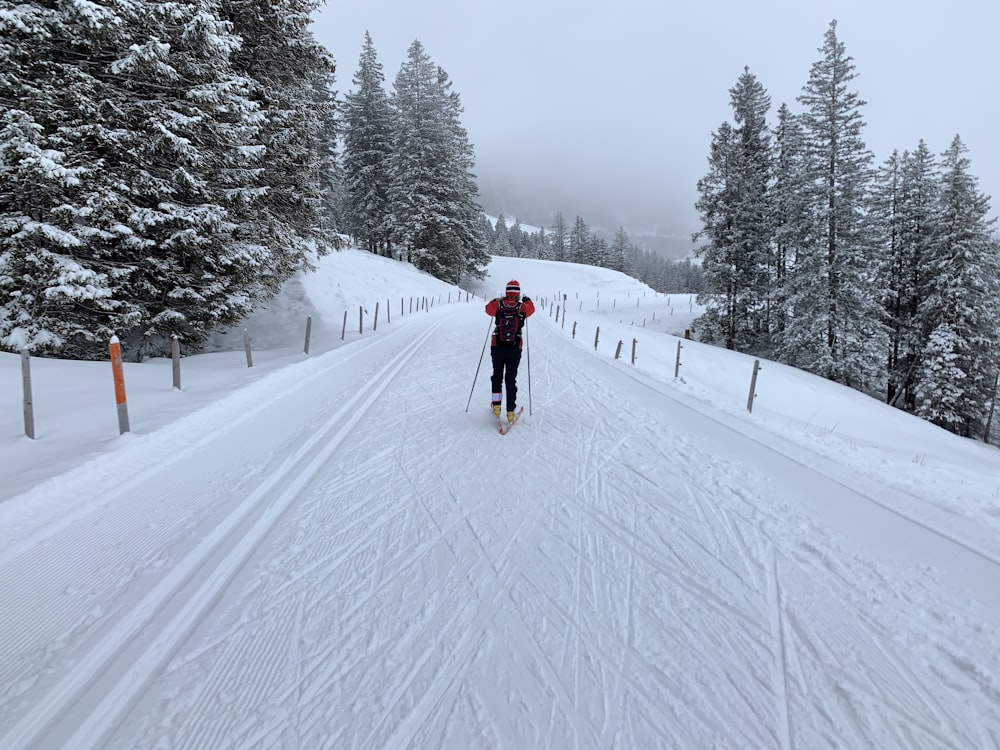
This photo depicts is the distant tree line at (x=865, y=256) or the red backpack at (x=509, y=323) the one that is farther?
the distant tree line at (x=865, y=256)

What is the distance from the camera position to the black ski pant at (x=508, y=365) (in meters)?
6.07

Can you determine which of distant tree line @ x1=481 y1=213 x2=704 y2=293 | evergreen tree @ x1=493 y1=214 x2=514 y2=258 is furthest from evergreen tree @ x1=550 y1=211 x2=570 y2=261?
evergreen tree @ x1=493 y1=214 x2=514 y2=258

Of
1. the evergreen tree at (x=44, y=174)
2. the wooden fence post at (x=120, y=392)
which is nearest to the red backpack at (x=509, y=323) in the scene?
the wooden fence post at (x=120, y=392)

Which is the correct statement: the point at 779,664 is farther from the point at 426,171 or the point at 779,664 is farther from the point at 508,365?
the point at 426,171

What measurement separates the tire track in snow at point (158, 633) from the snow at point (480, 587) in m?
0.02

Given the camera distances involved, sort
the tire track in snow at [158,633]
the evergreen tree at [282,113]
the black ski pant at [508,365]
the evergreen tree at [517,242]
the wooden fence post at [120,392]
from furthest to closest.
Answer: the evergreen tree at [517,242] → the evergreen tree at [282,113] → the black ski pant at [508,365] → the wooden fence post at [120,392] → the tire track in snow at [158,633]

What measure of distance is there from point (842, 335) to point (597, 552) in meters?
24.3

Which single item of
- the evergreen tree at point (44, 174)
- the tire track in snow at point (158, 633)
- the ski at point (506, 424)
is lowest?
the tire track in snow at point (158, 633)

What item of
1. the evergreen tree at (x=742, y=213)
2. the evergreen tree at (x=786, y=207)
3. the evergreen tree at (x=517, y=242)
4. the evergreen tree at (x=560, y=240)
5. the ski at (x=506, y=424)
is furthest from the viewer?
the evergreen tree at (x=517, y=242)

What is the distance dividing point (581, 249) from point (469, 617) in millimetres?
90346

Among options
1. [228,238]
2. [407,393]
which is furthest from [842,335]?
[228,238]

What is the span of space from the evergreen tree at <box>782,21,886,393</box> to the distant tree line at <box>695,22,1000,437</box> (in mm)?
51

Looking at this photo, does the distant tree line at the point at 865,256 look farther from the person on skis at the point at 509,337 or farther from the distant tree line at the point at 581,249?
the distant tree line at the point at 581,249

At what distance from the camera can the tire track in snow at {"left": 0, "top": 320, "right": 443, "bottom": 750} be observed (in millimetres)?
1915
